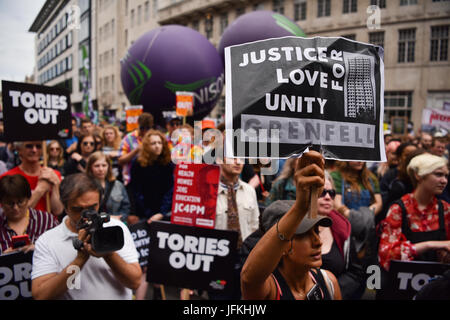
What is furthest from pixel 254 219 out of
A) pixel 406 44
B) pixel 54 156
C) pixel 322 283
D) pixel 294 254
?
pixel 406 44

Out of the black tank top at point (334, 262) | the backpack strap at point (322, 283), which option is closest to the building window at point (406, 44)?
the black tank top at point (334, 262)

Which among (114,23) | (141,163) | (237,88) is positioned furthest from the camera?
(141,163)

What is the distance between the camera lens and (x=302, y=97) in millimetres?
1400

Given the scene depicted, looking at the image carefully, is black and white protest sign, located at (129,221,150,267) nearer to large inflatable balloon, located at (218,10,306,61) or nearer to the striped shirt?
the striped shirt

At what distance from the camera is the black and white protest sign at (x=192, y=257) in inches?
123

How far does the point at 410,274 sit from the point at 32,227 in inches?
111

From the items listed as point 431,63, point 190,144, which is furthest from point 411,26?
point 190,144

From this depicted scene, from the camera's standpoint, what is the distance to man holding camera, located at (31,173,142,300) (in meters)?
1.72

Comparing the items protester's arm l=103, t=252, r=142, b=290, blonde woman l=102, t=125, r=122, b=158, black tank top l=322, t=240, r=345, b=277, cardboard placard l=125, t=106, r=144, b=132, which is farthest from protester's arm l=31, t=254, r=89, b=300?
cardboard placard l=125, t=106, r=144, b=132

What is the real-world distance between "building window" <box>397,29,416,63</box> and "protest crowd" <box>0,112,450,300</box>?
855 cm

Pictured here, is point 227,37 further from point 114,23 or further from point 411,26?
point 411,26

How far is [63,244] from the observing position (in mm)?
1889

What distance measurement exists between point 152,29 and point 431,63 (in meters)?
13.8
